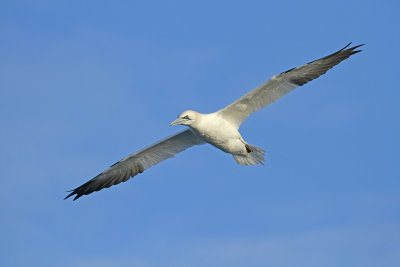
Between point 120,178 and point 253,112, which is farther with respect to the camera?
point 120,178

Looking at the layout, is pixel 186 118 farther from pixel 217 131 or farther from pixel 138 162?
pixel 138 162

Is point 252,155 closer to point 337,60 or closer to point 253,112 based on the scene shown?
point 253,112

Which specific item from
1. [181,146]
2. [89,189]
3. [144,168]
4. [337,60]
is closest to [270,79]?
[337,60]

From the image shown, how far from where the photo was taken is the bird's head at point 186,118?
589 inches

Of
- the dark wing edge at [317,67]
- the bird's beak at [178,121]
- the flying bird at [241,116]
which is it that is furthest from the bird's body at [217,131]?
the dark wing edge at [317,67]

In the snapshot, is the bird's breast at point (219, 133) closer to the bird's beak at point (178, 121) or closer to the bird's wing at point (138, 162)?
the bird's beak at point (178, 121)

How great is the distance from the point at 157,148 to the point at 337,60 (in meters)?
5.22

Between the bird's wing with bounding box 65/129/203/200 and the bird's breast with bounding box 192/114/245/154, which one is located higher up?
the bird's wing with bounding box 65/129/203/200

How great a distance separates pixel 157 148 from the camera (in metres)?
16.6

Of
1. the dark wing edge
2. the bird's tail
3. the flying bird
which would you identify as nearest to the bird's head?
the flying bird

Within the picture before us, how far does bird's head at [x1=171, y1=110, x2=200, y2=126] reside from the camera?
589 inches

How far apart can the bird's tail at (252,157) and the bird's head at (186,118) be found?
1884 mm

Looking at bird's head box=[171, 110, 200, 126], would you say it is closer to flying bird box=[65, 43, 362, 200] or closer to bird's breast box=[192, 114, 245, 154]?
flying bird box=[65, 43, 362, 200]

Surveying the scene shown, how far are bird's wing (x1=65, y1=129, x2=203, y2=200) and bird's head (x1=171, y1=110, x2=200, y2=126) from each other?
4.14 ft
